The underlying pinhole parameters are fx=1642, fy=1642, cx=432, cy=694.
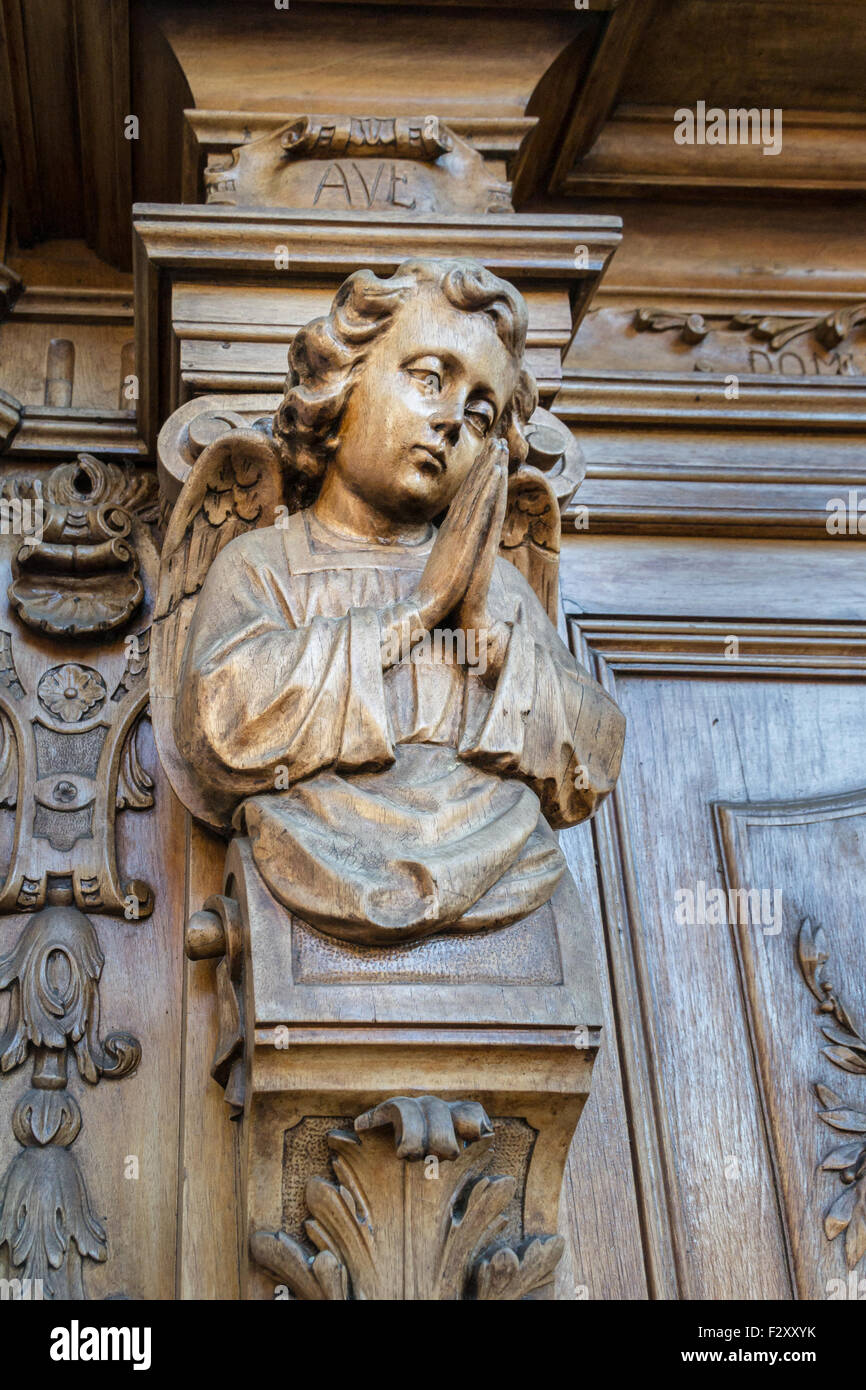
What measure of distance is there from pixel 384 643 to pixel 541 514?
1.51 feet

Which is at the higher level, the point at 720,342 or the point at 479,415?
the point at 720,342

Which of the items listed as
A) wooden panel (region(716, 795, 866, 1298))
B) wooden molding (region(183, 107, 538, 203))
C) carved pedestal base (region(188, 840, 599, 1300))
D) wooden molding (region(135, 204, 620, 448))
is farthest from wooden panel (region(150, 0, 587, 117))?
carved pedestal base (region(188, 840, 599, 1300))

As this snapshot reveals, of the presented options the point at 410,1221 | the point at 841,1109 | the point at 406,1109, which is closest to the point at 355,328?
the point at 406,1109

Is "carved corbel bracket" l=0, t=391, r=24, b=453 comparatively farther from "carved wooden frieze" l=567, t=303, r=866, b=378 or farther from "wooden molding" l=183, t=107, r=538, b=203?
"carved wooden frieze" l=567, t=303, r=866, b=378

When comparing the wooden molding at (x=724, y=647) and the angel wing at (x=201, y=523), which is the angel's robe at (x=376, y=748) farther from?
the wooden molding at (x=724, y=647)

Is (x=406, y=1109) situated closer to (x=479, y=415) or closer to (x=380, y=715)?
(x=380, y=715)

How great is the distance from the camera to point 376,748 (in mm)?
1844

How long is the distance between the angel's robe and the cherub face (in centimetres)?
11

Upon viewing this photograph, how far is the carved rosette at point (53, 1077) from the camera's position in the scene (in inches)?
77.4

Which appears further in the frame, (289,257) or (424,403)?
(289,257)

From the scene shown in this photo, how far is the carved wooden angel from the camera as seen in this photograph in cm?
181

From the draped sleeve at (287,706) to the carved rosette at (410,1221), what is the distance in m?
0.40

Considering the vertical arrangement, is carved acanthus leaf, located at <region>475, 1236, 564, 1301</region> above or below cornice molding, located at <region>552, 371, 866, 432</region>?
below

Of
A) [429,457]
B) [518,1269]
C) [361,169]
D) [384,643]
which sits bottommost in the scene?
[518,1269]
